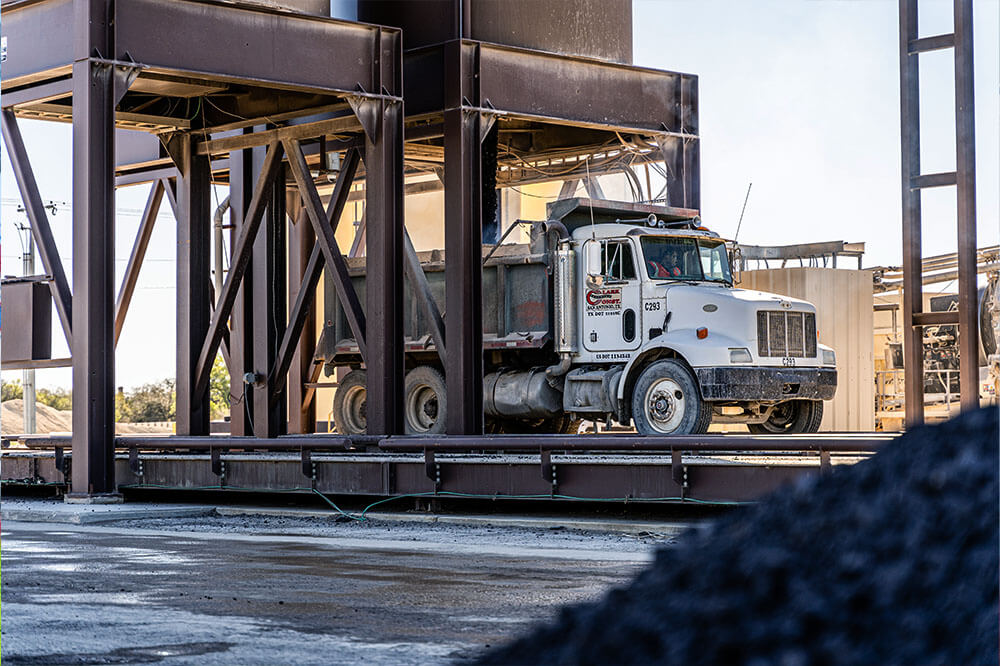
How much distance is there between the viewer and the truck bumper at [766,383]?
1752 cm

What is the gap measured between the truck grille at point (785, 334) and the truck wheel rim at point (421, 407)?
5570 millimetres

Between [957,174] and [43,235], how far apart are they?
10.8m

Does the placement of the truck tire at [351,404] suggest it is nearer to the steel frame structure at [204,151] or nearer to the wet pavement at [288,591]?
the steel frame structure at [204,151]

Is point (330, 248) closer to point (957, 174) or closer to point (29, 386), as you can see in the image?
point (957, 174)

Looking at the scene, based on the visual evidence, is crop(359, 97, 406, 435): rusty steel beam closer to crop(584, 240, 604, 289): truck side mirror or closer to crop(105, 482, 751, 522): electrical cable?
crop(105, 482, 751, 522): electrical cable

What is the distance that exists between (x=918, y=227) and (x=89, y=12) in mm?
9327

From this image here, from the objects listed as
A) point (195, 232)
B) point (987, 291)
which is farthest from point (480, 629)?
point (195, 232)

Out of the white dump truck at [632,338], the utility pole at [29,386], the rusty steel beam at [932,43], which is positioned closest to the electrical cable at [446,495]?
the white dump truck at [632,338]

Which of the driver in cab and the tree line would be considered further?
the tree line

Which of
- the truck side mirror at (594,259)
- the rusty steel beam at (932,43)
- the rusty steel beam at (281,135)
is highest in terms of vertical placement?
the rusty steel beam at (281,135)

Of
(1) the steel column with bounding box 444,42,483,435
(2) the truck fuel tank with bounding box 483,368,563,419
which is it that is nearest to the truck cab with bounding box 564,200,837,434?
(2) the truck fuel tank with bounding box 483,368,563,419

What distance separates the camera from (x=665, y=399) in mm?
18047

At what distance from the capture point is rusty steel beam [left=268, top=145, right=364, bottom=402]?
65.1 feet

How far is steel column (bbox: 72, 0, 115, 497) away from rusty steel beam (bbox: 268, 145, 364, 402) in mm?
3858
